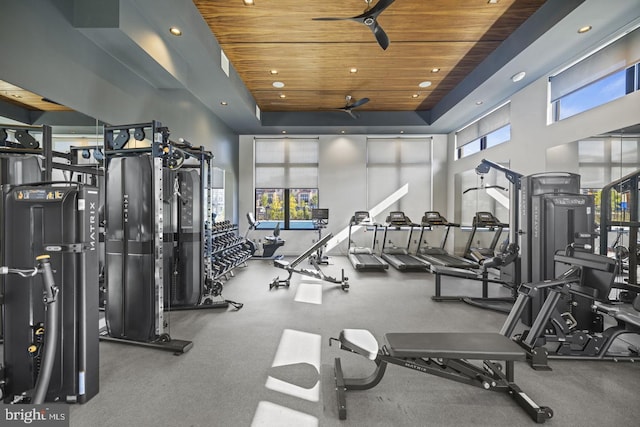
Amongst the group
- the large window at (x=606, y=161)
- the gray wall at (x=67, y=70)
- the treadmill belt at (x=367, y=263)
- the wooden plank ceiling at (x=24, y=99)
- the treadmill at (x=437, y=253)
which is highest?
the gray wall at (x=67, y=70)

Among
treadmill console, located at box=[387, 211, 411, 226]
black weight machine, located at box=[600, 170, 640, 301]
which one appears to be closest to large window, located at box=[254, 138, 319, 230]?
treadmill console, located at box=[387, 211, 411, 226]

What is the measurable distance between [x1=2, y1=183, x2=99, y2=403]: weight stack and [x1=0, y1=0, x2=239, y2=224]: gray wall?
5.31 ft

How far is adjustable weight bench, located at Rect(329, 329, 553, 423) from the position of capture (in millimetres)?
1896

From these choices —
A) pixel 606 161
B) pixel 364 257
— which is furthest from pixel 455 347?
pixel 364 257

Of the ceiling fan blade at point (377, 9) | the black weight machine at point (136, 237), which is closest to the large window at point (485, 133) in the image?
the ceiling fan blade at point (377, 9)

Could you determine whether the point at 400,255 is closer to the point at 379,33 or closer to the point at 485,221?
the point at 485,221

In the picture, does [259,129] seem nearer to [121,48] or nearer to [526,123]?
[121,48]

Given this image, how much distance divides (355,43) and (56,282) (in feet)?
16.3

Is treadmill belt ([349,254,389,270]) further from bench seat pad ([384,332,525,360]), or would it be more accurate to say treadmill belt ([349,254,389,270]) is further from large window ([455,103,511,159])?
bench seat pad ([384,332,525,360])

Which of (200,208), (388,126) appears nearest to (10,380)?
(200,208)

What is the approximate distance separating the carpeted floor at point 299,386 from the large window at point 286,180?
5554 millimetres

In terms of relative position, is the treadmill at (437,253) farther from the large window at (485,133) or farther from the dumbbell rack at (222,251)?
the dumbbell rack at (222,251)

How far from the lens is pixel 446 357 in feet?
6.27

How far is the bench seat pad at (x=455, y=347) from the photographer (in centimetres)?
190
